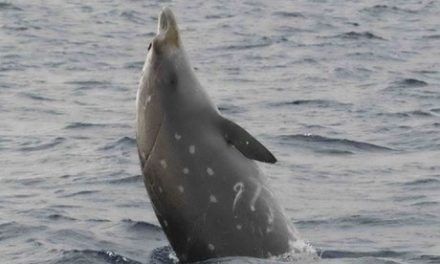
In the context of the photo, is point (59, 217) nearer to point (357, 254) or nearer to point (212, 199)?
point (357, 254)

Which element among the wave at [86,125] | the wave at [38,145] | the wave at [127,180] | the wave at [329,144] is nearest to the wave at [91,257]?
the wave at [127,180]

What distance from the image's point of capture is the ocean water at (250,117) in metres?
12.2

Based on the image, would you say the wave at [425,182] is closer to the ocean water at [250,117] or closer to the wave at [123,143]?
the ocean water at [250,117]

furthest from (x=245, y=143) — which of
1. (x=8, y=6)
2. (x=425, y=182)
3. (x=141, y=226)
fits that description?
(x=8, y=6)

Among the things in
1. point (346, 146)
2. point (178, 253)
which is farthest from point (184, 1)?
point (178, 253)

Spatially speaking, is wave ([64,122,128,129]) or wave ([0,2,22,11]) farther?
wave ([0,2,22,11])

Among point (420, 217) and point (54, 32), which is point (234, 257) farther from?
point (54, 32)

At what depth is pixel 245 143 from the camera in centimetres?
954

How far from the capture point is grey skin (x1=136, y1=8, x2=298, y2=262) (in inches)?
375

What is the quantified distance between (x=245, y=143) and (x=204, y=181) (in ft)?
1.41

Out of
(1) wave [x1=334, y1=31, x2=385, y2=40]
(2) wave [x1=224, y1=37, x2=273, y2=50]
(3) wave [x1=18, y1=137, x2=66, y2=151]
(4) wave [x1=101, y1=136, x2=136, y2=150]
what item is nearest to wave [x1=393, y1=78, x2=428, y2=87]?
(2) wave [x1=224, y1=37, x2=273, y2=50]

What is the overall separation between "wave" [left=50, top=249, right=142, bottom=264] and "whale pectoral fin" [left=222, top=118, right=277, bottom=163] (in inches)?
65.6

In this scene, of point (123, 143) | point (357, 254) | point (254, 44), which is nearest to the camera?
point (357, 254)

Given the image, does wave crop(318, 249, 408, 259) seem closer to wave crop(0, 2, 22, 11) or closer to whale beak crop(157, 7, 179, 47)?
whale beak crop(157, 7, 179, 47)
